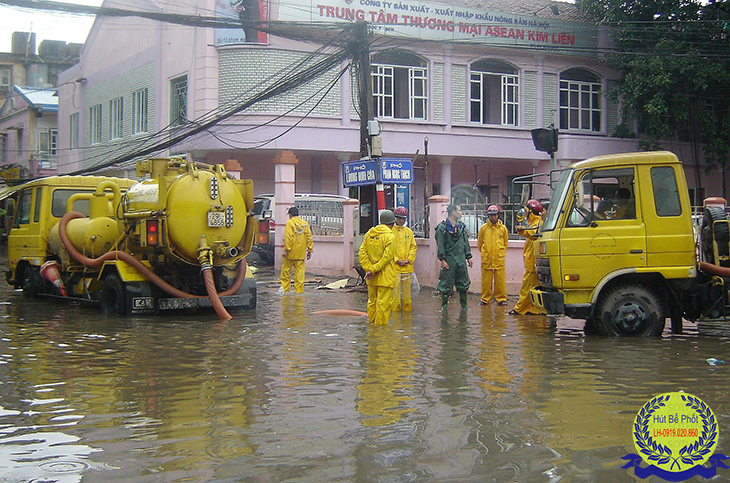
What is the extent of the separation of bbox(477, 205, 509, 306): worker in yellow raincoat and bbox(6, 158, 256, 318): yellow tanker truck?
396cm

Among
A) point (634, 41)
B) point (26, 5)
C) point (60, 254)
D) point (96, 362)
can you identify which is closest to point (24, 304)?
point (60, 254)

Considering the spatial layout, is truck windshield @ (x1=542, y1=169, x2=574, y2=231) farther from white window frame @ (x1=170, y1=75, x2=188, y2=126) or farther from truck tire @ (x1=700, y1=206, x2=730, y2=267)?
white window frame @ (x1=170, y1=75, x2=188, y2=126)

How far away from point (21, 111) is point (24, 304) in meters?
35.8

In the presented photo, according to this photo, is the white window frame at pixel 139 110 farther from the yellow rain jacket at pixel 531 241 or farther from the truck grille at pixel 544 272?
the truck grille at pixel 544 272

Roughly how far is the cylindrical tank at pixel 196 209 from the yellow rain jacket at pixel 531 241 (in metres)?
4.33

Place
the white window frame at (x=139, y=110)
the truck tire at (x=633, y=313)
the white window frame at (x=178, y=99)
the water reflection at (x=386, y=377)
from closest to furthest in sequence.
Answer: the water reflection at (x=386, y=377)
the truck tire at (x=633, y=313)
the white window frame at (x=178, y=99)
the white window frame at (x=139, y=110)

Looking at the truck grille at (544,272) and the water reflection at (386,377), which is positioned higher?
the truck grille at (544,272)

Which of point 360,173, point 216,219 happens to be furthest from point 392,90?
point 216,219

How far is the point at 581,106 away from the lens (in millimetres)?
29531

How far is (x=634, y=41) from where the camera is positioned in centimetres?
2723

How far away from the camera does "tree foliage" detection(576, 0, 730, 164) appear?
25375mm

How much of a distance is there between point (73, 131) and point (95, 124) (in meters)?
3.75

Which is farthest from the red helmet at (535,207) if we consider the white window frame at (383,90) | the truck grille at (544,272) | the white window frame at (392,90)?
the white window frame at (383,90)

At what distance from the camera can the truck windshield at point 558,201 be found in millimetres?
9891
